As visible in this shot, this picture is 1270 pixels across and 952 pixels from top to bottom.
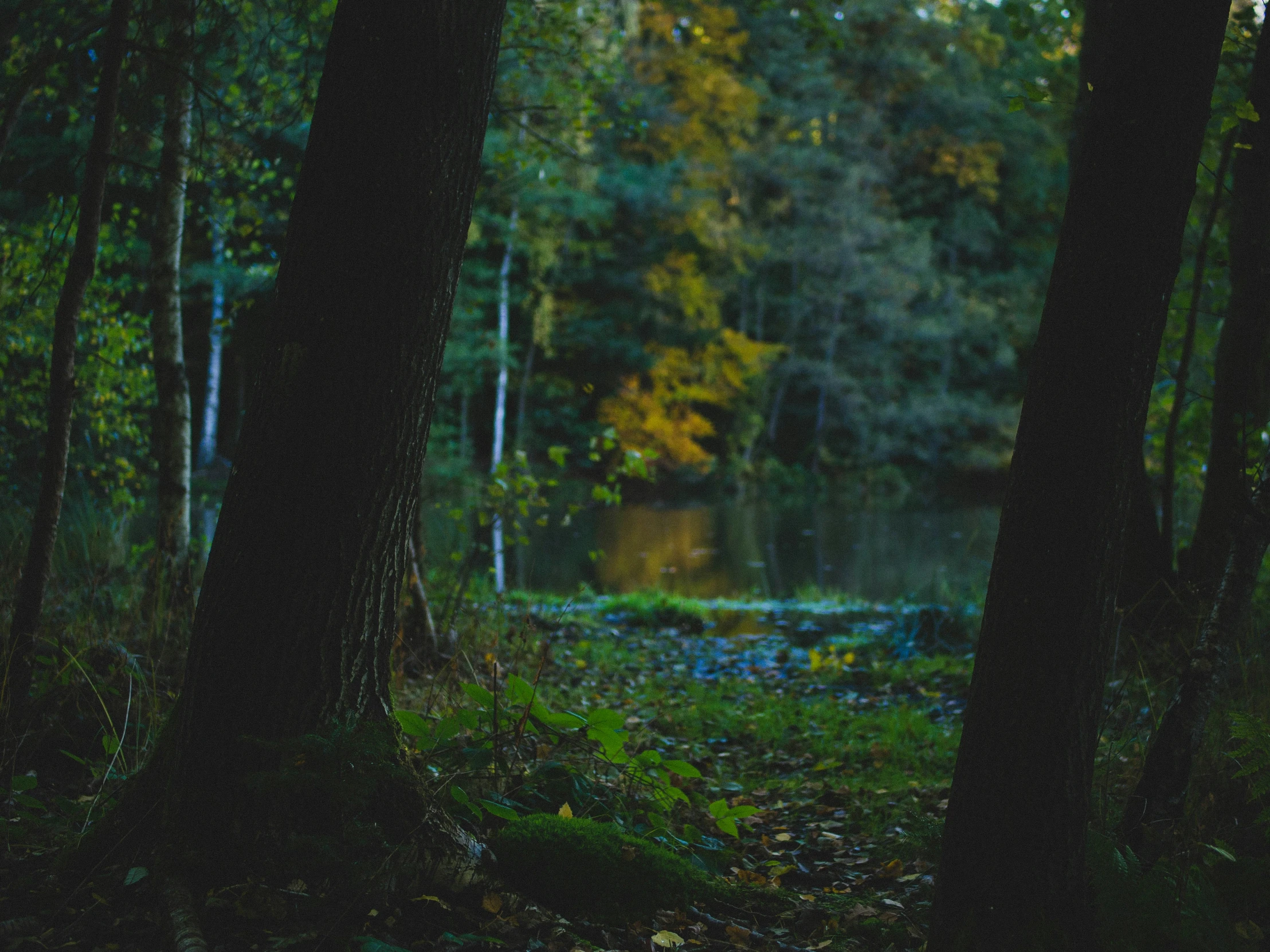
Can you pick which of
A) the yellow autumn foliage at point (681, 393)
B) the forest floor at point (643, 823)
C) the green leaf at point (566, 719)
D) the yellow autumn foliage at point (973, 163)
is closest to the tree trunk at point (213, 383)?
the yellow autumn foliage at point (681, 393)

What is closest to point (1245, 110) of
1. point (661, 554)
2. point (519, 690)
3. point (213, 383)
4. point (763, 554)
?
point (519, 690)

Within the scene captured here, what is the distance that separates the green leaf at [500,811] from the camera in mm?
2590

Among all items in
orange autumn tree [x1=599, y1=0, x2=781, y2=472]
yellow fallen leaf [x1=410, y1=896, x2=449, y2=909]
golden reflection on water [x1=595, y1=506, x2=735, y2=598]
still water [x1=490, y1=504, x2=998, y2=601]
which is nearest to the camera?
yellow fallen leaf [x1=410, y1=896, x2=449, y2=909]

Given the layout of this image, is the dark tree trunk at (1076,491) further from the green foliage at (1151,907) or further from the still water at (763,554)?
the still water at (763,554)

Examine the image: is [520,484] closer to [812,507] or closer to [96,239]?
[96,239]

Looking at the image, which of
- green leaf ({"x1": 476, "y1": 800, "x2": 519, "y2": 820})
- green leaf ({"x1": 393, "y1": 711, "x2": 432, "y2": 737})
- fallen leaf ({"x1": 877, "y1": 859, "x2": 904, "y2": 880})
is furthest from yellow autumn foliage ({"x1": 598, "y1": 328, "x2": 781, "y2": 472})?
green leaf ({"x1": 476, "y1": 800, "x2": 519, "y2": 820})

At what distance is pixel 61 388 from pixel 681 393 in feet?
80.2

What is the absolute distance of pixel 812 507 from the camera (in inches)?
990

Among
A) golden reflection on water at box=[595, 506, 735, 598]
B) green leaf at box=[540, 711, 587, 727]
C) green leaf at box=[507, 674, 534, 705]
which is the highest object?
green leaf at box=[507, 674, 534, 705]

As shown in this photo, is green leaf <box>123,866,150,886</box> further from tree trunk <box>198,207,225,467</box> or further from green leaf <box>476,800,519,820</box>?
tree trunk <box>198,207,225,467</box>

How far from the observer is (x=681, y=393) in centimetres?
2742

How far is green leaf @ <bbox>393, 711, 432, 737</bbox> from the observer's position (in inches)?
106

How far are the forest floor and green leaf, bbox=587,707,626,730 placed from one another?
1cm

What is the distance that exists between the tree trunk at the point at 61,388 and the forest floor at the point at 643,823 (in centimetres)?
30
